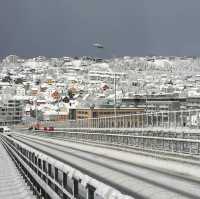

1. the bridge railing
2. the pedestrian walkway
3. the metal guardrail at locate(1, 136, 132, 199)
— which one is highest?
the bridge railing

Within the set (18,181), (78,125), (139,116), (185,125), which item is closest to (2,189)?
(18,181)

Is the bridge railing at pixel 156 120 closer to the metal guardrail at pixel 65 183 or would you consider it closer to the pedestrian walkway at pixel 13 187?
the pedestrian walkway at pixel 13 187

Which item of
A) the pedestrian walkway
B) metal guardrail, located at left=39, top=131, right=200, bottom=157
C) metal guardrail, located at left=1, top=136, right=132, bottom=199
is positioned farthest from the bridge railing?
metal guardrail, located at left=1, top=136, right=132, bottom=199

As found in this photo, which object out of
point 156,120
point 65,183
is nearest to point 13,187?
point 65,183

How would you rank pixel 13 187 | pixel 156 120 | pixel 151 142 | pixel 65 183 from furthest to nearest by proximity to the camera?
pixel 156 120
pixel 151 142
pixel 13 187
pixel 65 183

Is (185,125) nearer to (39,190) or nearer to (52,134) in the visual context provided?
(39,190)

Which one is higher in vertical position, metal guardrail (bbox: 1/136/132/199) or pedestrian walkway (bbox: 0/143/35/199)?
metal guardrail (bbox: 1/136/132/199)

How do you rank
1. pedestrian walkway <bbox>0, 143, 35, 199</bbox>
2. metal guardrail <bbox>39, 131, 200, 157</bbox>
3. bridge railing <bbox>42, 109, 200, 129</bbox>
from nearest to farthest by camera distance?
pedestrian walkway <bbox>0, 143, 35, 199</bbox> → metal guardrail <bbox>39, 131, 200, 157</bbox> → bridge railing <bbox>42, 109, 200, 129</bbox>

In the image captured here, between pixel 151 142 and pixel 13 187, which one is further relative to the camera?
pixel 151 142

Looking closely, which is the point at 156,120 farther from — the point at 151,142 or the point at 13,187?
the point at 13,187

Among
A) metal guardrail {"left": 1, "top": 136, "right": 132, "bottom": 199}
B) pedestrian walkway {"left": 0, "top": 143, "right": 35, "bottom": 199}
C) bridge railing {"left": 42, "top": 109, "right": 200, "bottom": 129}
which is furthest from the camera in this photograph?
bridge railing {"left": 42, "top": 109, "right": 200, "bottom": 129}

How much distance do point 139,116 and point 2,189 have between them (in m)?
20.2

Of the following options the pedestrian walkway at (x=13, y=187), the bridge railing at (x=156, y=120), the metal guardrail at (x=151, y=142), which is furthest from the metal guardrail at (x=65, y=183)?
the bridge railing at (x=156, y=120)

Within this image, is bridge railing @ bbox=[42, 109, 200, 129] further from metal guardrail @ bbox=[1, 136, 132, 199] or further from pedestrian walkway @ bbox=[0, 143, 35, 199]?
metal guardrail @ bbox=[1, 136, 132, 199]
